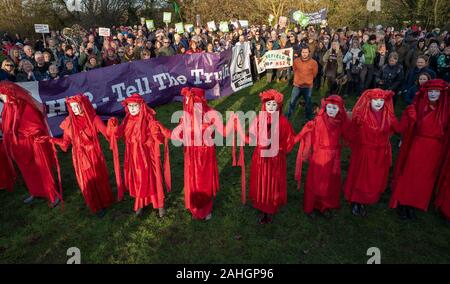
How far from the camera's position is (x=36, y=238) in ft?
16.6

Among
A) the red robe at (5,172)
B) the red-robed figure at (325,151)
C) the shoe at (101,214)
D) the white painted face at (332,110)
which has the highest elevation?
the white painted face at (332,110)

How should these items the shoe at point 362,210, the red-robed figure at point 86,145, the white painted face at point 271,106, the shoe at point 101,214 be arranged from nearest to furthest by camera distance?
the white painted face at point 271,106
the red-robed figure at point 86,145
the shoe at point 362,210
the shoe at point 101,214

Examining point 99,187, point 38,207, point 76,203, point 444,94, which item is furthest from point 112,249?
point 444,94

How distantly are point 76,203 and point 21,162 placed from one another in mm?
1204

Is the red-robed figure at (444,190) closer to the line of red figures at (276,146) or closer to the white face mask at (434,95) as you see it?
the line of red figures at (276,146)

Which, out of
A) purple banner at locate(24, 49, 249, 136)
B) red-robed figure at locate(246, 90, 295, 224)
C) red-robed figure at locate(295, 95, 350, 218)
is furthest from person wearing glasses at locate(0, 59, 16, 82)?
red-robed figure at locate(295, 95, 350, 218)

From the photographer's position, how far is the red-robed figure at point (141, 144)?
485 centimetres

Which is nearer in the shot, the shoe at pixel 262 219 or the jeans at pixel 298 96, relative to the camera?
the shoe at pixel 262 219

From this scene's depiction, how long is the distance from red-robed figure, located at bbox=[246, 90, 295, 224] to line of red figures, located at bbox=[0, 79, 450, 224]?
0.02 meters

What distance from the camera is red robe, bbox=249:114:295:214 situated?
4.77 m

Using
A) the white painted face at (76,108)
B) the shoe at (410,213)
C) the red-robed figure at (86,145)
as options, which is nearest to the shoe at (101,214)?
the red-robed figure at (86,145)

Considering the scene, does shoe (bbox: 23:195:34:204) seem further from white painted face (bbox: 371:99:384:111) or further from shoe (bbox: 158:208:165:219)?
white painted face (bbox: 371:99:384:111)

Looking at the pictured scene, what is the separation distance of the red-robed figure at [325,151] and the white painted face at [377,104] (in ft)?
1.36

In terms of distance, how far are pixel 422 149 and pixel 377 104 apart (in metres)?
1.09
